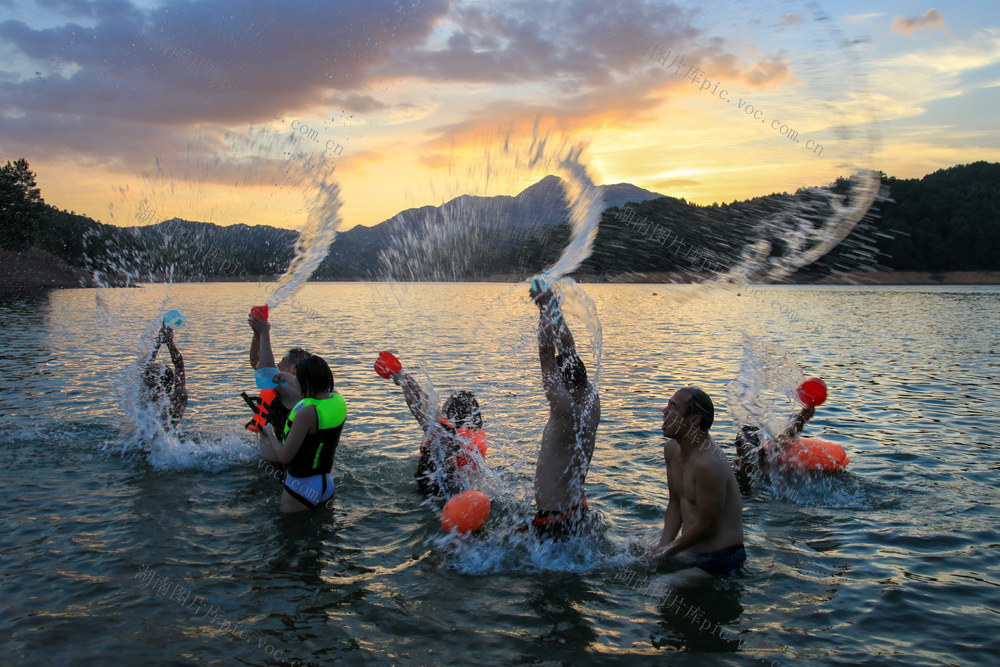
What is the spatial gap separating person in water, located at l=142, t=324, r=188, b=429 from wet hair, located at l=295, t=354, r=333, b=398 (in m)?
4.04

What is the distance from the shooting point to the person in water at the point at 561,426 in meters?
5.15

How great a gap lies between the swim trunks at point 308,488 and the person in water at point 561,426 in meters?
2.63

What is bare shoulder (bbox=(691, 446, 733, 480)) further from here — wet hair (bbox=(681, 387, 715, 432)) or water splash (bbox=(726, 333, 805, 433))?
water splash (bbox=(726, 333, 805, 433))

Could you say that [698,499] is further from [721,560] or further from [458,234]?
[458,234]

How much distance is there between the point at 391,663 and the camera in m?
4.57

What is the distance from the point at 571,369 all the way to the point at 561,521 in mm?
1643

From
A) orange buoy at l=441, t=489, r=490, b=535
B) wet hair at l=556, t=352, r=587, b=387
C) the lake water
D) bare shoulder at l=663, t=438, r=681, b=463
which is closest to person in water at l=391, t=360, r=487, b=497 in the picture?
the lake water

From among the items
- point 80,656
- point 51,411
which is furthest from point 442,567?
point 51,411

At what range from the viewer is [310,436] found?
6359 mm

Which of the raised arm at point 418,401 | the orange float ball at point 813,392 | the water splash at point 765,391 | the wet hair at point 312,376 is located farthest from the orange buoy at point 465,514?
the water splash at point 765,391

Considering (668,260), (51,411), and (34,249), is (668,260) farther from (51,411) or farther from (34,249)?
(34,249)

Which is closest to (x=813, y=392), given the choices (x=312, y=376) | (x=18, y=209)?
(x=312, y=376)

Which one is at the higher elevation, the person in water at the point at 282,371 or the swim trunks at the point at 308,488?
the person in water at the point at 282,371

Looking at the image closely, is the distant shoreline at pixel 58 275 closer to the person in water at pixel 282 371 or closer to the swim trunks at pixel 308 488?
the person in water at pixel 282 371
